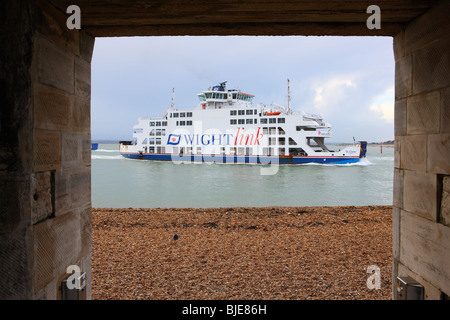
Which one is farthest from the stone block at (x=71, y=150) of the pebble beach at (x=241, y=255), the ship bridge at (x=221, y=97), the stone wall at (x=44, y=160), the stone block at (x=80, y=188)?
the ship bridge at (x=221, y=97)

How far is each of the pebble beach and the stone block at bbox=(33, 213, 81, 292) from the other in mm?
1544

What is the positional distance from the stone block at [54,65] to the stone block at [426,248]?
2953 millimetres

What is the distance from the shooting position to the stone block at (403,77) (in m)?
2.49

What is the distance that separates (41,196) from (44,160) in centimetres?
24

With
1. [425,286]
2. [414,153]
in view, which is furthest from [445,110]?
[425,286]

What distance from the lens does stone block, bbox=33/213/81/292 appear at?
1.92 m

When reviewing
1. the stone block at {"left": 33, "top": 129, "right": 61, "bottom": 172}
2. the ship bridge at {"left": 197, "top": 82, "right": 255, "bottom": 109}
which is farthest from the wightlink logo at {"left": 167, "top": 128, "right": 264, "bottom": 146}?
the stone block at {"left": 33, "top": 129, "right": 61, "bottom": 172}

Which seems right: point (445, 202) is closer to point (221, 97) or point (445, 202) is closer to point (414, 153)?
point (414, 153)

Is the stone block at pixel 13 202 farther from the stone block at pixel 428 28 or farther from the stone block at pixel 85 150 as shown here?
the stone block at pixel 428 28

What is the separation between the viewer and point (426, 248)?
223cm
